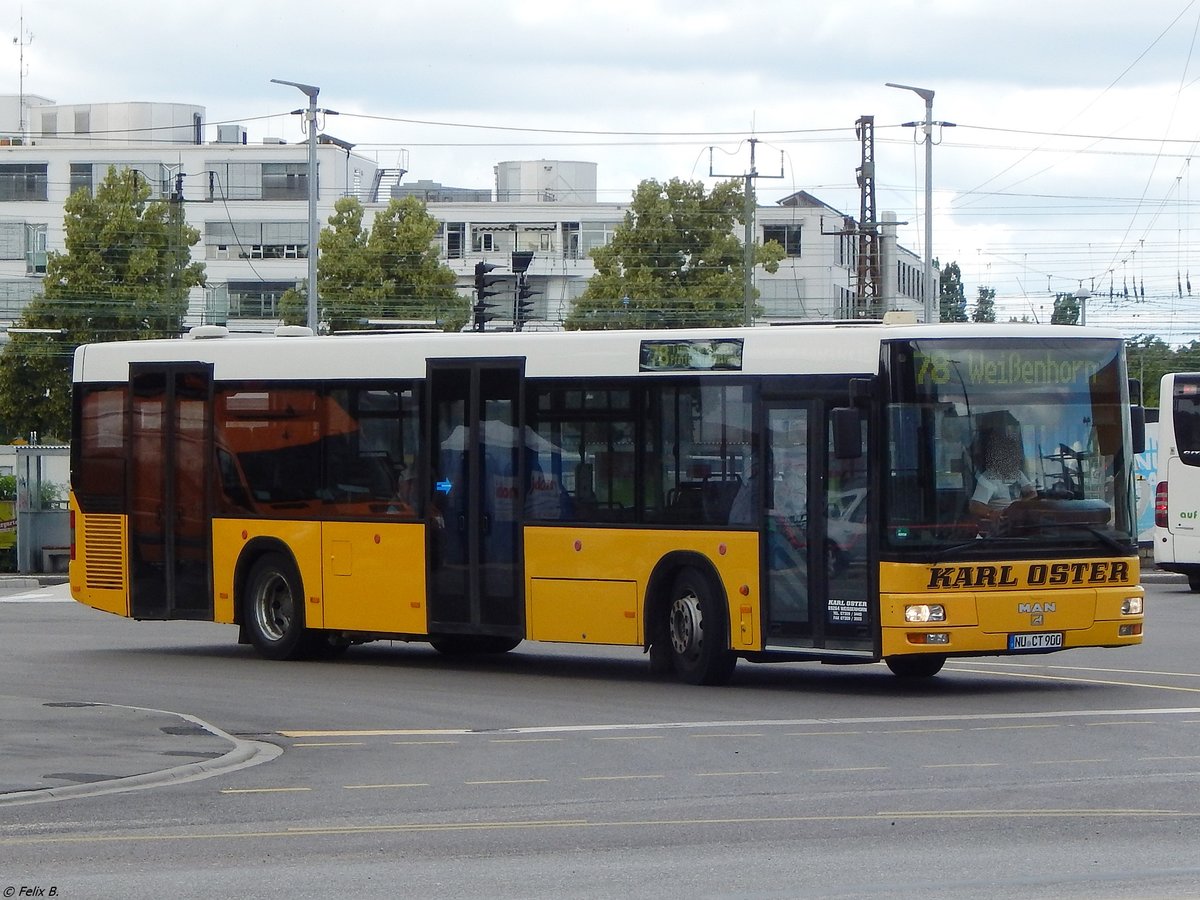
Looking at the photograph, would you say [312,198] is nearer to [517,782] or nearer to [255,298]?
[517,782]

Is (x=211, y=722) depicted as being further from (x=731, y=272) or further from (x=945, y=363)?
(x=731, y=272)

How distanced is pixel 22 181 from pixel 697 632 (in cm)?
7360

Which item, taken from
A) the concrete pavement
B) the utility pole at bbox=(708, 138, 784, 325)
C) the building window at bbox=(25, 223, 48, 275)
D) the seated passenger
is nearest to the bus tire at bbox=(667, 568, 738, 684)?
the seated passenger

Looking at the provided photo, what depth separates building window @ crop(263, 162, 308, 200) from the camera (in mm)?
84500

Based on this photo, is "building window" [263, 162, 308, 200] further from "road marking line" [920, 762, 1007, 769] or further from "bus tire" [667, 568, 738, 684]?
"road marking line" [920, 762, 1007, 769]

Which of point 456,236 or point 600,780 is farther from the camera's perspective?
point 456,236

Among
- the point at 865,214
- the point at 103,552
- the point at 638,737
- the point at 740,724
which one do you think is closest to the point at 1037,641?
the point at 740,724

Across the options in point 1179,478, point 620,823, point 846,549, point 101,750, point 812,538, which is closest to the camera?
point 620,823

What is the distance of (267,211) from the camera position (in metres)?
84.4

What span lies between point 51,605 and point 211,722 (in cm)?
1580

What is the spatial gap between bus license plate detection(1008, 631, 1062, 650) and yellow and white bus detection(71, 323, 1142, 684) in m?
0.03

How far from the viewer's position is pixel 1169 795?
10.5 meters

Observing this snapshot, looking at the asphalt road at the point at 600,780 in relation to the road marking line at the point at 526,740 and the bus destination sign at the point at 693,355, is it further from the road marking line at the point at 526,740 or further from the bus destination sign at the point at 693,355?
the bus destination sign at the point at 693,355

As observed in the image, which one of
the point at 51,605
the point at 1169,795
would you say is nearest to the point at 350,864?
the point at 1169,795
